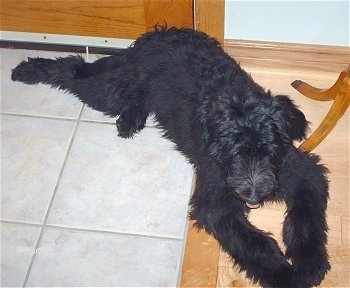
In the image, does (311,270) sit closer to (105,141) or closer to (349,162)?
(349,162)

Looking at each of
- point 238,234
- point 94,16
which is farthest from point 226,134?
point 94,16

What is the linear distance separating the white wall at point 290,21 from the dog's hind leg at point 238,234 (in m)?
0.84

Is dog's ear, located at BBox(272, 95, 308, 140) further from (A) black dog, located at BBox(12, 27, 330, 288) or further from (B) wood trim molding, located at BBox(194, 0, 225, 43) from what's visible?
(B) wood trim molding, located at BBox(194, 0, 225, 43)

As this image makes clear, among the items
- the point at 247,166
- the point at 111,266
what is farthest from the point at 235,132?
the point at 111,266

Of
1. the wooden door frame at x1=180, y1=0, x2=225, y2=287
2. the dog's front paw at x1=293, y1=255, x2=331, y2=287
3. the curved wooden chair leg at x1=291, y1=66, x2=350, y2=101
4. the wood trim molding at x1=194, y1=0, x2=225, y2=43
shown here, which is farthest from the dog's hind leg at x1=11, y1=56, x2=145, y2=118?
the dog's front paw at x1=293, y1=255, x2=331, y2=287

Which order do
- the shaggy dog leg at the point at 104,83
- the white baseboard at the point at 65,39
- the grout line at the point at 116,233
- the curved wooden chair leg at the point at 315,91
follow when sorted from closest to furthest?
1. the grout line at the point at 116,233
2. the curved wooden chair leg at the point at 315,91
3. the shaggy dog leg at the point at 104,83
4. the white baseboard at the point at 65,39

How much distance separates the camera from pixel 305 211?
209cm

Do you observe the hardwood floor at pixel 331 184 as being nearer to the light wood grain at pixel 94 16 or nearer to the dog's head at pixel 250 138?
the dog's head at pixel 250 138

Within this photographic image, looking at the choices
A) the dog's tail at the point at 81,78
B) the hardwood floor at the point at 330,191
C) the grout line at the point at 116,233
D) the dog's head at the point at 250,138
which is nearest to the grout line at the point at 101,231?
the grout line at the point at 116,233

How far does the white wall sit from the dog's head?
2.44 feet

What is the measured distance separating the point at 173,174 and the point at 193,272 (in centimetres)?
47

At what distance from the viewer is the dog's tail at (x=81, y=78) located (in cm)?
255

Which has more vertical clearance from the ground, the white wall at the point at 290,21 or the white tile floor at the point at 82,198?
the white wall at the point at 290,21

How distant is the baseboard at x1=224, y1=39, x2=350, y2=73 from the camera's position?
8.59ft
